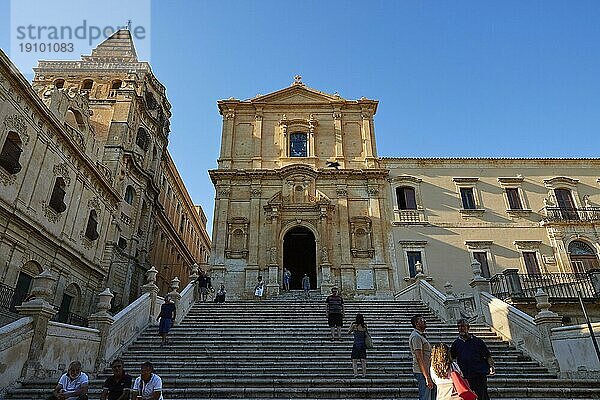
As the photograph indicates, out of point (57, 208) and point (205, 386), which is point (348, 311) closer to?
point (205, 386)

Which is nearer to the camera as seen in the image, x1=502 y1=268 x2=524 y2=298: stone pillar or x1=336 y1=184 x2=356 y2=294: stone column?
x1=502 y1=268 x2=524 y2=298: stone pillar

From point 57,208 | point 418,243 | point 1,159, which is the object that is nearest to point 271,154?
point 418,243

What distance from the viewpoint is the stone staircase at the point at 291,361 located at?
814 cm

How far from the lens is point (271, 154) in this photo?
26188 mm

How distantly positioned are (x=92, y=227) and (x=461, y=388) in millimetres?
22411

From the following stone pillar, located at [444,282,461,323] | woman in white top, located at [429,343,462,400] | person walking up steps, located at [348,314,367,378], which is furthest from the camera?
stone pillar, located at [444,282,461,323]

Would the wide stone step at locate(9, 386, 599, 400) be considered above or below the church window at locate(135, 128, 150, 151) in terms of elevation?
below

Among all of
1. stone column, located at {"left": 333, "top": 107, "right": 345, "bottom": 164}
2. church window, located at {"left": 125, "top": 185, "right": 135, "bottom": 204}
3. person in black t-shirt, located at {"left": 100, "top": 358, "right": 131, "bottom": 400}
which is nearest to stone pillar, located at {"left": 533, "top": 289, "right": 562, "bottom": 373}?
person in black t-shirt, located at {"left": 100, "top": 358, "right": 131, "bottom": 400}

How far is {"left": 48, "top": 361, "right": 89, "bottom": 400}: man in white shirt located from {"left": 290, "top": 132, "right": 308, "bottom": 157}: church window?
2063 cm

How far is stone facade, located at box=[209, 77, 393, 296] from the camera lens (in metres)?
22.3

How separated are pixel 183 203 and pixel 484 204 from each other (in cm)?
2883

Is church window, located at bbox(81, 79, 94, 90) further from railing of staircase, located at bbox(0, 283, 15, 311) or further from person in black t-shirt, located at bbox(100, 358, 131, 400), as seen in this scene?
person in black t-shirt, located at bbox(100, 358, 131, 400)

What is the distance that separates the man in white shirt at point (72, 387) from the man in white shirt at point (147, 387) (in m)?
1.05

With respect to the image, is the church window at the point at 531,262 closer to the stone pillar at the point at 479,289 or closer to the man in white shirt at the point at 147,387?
the stone pillar at the point at 479,289
